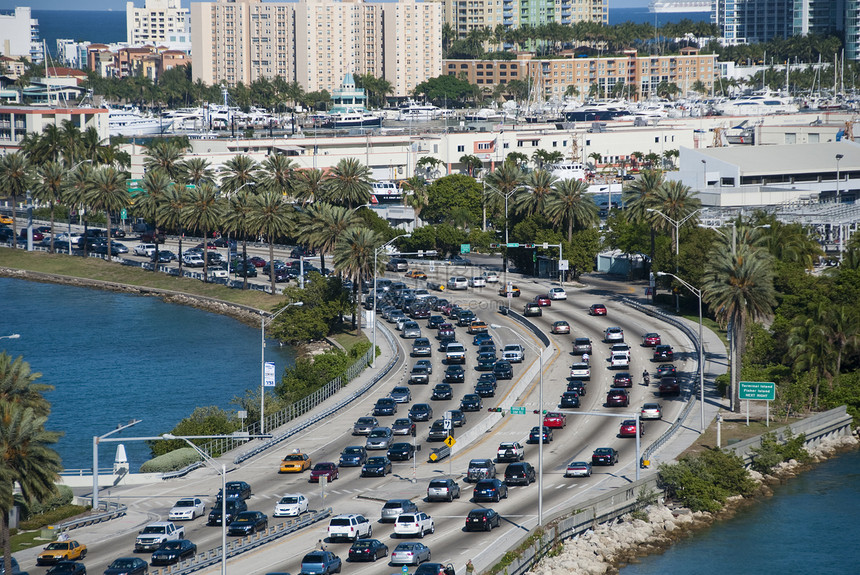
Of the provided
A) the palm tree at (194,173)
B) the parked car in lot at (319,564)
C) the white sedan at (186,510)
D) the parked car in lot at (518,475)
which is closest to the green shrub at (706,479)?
the parked car in lot at (518,475)

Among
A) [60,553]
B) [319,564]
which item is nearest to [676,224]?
[319,564]

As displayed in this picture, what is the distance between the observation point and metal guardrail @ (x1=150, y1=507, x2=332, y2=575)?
5716 cm

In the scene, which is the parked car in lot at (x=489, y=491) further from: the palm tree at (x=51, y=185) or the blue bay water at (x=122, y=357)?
the palm tree at (x=51, y=185)

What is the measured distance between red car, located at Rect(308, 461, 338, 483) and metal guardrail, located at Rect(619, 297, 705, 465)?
17.6 metres

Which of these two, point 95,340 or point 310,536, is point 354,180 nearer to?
point 95,340

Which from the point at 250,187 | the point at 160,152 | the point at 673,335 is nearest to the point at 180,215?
the point at 250,187

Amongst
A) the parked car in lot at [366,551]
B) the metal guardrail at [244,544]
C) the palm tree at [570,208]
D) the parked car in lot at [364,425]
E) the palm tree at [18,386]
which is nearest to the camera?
the metal guardrail at [244,544]

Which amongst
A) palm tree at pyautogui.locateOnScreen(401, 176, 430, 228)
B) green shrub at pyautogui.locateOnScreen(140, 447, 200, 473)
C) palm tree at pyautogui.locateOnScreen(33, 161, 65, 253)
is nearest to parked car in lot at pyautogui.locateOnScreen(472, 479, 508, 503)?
green shrub at pyautogui.locateOnScreen(140, 447, 200, 473)

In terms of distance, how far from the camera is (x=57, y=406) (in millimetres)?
102312

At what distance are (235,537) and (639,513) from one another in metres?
22.4

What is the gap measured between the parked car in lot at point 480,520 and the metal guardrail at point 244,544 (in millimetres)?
7952

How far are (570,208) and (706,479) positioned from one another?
63177mm

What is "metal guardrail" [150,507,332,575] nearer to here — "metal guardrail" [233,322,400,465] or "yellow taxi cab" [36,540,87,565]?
"yellow taxi cab" [36,540,87,565]

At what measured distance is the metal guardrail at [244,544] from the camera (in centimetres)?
5716
